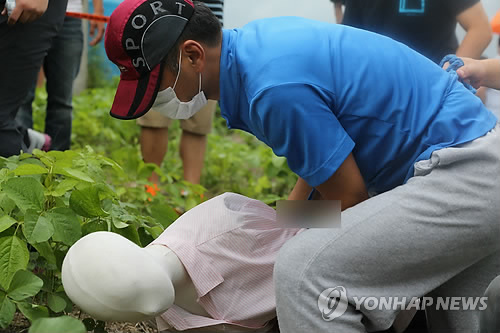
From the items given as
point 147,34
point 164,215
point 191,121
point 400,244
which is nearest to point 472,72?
point 400,244

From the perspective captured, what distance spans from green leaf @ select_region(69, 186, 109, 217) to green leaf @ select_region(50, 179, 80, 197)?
0.03 metres

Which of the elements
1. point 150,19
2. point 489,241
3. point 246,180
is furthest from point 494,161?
point 246,180

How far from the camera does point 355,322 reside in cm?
151

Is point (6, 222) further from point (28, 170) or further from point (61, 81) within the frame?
point (61, 81)

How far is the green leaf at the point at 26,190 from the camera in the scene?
168 cm

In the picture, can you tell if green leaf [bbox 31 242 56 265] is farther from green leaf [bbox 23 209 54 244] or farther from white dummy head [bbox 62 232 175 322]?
white dummy head [bbox 62 232 175 322]

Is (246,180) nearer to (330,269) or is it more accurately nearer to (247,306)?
(247,306)

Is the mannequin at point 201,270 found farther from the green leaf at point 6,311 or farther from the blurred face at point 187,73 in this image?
the blurred face at point 187,73

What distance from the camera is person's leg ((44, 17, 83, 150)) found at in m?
3.31

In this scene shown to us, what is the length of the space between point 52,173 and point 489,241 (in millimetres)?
1007

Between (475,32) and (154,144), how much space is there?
1521 millimetres

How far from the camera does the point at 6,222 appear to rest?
5.40 feet

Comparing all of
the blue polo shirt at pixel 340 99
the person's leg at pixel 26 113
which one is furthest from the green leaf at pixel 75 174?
the person's leg at pixel 26 113

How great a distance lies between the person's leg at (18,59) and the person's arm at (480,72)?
1.27 metres
